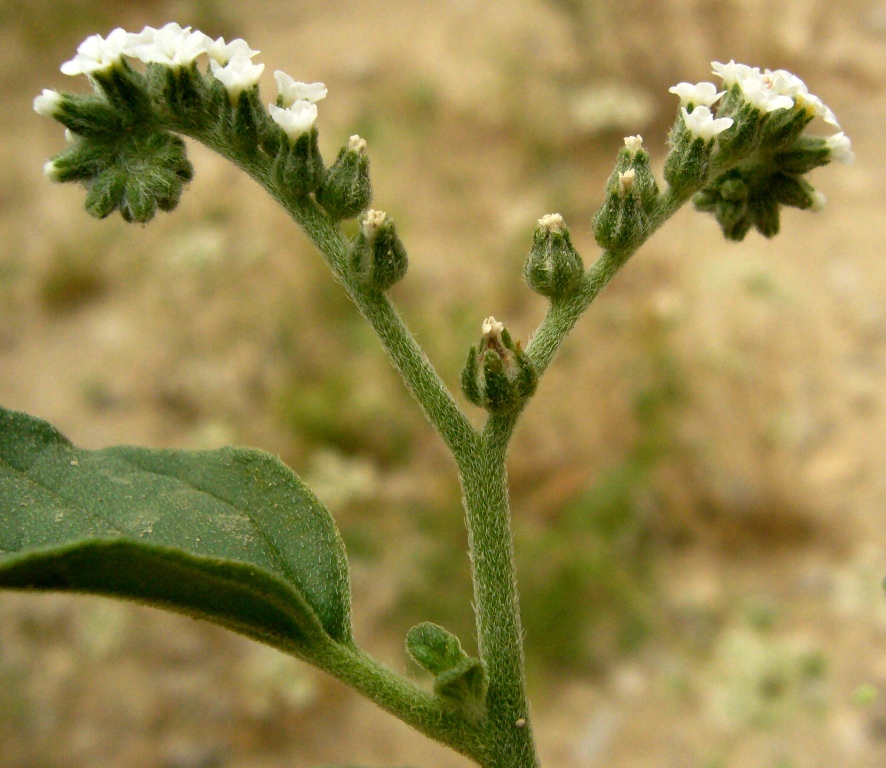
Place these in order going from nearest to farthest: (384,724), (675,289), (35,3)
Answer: (384,724)
(675,289)
(35,3)

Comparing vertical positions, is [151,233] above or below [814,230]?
above

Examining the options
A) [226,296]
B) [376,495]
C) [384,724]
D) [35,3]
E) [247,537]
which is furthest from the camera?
[35,3]

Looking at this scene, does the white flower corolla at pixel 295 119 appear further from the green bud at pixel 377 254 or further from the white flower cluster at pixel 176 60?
the green bud at pixel 377 254

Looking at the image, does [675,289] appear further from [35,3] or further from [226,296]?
[35,3]

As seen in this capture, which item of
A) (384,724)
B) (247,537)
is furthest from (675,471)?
(247,537)

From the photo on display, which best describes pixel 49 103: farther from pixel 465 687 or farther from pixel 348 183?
pixel 465 687

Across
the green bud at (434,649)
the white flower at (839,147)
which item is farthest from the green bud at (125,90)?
the white flower at (839,147)
